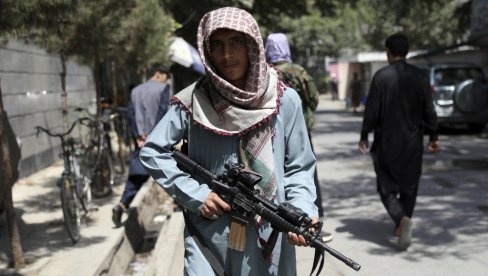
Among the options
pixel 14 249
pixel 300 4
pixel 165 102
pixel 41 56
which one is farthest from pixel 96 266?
pixel 300 4

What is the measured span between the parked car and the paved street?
461cm

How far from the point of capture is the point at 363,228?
22.7 ft

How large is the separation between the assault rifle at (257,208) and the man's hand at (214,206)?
0.10ft

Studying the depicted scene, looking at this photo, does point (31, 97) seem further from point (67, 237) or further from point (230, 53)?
point (230, 53)

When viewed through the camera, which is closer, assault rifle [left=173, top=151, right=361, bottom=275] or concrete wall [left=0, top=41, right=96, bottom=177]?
assault rifle [left=173, top=151, right=361, bottom=275]

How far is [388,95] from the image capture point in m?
5.95

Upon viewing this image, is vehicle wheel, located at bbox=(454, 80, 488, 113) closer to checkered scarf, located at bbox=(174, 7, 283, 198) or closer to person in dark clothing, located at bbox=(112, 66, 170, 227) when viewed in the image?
person in dark clothing, located at bbox=(112, 66, 170, 227)

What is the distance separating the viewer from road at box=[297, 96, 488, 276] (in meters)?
5.52

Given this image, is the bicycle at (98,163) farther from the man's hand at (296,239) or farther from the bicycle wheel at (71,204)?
the man's hand at (296,239)

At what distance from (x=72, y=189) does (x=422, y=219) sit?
3.67m

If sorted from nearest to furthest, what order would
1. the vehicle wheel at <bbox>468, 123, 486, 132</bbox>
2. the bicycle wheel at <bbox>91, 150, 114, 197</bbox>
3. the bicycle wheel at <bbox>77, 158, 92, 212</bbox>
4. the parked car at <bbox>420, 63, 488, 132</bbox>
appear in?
the bicycle wheel at <bbox>77, 158, 92, 212</bbox>
the bicycle wheel at <bbox>91, 150, 114, 197</bbox>
the parked car at <bbox>420, 63, 488, 132</bbox>
the vehicle wheel at <bbox>468, 123, 486, 132</bbox>

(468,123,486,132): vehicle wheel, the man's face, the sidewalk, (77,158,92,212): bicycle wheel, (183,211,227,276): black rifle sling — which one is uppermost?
the man's face

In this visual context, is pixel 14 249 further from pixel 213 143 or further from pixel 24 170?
pixel 24 170

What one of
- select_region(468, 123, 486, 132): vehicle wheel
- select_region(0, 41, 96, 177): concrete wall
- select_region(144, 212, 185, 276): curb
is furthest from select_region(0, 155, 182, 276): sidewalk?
select_region(468, 123, 486, 132): vehicle wheel
